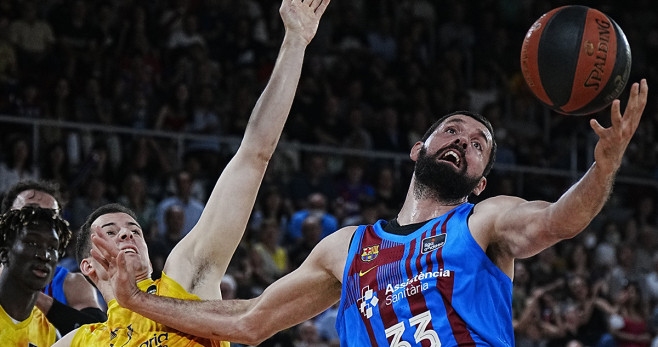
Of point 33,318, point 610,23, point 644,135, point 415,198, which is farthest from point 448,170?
point 644,135

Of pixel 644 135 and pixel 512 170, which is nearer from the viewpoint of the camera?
pixel 512 170

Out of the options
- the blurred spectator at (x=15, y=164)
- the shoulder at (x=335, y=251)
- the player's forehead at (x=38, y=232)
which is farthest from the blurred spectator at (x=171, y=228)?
the shoulder at (x=335, y=251)

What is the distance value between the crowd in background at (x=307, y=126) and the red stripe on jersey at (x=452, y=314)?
17.6 ft

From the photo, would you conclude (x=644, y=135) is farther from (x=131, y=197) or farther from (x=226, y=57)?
(x=131, y=197)

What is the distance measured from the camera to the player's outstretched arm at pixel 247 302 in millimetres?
4219

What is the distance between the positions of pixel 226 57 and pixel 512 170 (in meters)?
4.03

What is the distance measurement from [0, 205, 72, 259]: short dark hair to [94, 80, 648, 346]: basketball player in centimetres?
98

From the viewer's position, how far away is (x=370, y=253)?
4039 millimetres

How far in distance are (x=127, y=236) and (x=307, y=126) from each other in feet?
24.5

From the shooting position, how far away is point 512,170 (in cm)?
1278

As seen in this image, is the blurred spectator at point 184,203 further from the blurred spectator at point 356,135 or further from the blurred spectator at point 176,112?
the blurred spectator at point 356,135

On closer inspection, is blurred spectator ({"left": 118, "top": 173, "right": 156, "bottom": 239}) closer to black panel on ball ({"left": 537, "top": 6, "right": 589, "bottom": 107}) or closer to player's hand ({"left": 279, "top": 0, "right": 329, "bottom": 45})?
player's hand ({"left": 279, "top": 0, "right": 329, "bottom": 45})

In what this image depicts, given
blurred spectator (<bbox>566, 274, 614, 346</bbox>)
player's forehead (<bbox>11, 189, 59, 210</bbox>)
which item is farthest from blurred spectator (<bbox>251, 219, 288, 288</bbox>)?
player's forehead (<bbox>11, 189, 59, 210</bbox>)

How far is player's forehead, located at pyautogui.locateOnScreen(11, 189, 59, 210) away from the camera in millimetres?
5688
